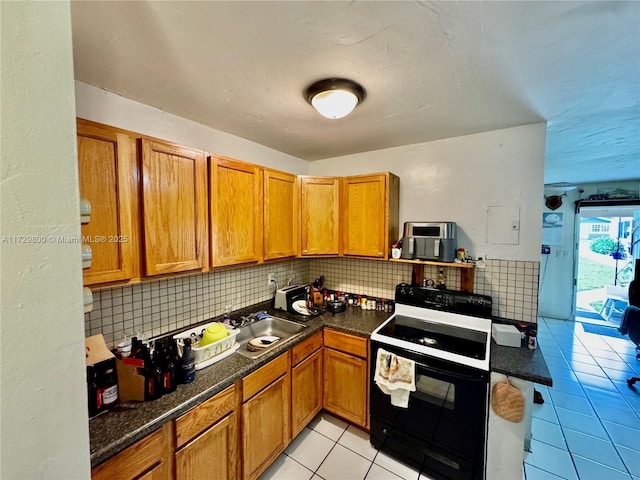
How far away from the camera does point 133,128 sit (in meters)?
1.60

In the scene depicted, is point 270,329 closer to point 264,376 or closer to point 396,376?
point 264,376

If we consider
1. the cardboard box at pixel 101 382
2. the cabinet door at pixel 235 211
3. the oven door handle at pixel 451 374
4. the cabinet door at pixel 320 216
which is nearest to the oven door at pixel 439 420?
the oven door handle at pixel 451 374

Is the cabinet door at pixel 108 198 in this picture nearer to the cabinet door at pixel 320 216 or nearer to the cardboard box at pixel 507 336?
the cabinet door at pixel 320 216

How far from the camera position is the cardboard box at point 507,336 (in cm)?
178

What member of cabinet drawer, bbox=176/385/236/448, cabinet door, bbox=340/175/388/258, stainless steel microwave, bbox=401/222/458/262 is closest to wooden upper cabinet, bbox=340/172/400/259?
cabinet door, bbox=340/175/388/258

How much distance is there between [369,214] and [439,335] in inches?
43.9

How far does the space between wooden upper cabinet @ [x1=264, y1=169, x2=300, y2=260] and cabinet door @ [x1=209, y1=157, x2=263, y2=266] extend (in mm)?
86

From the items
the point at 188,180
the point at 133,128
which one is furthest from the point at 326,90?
the point at 133,128

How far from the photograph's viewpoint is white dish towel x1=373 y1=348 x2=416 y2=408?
1707 millimetres

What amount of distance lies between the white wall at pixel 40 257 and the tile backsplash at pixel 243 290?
1.19 m

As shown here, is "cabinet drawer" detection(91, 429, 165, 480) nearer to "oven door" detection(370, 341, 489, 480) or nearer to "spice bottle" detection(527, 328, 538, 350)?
"oven door" detection(370, 341, 489, 480)

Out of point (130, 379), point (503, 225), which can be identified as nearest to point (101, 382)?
point (130, 379)

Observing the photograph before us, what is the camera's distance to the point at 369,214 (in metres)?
2.30

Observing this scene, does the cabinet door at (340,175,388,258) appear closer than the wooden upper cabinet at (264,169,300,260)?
No
